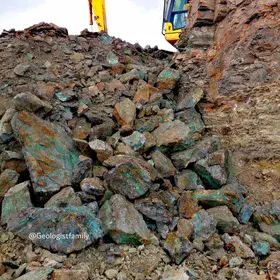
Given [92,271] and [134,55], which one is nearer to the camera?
[92,271]

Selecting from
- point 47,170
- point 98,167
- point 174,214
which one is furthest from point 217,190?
point 47,170

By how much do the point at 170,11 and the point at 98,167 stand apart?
9858 mm

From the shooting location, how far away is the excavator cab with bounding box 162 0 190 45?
1081 centimetres

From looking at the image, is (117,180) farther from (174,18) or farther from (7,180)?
(174,18)

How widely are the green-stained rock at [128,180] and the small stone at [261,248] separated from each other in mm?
1398

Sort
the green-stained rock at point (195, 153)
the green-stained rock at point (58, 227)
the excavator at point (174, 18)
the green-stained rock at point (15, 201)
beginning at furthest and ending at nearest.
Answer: the excavator at point (174, 18), the green-stained rock at point (195, 153), the green-stained rock at point (15, 201), the green-stained rock at point (58, 227)

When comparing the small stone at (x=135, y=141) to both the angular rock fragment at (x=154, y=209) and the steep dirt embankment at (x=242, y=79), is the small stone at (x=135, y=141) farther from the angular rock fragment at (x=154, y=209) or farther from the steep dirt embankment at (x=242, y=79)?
the steep dirt embankment at (x=242, y=79)

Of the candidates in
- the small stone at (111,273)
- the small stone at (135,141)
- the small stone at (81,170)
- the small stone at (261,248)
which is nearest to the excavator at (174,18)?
the small stone at (135,141)

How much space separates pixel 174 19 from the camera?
11.0 metres

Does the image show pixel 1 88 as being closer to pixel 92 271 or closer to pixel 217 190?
pixel 92 271

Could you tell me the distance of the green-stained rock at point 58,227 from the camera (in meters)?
2.47

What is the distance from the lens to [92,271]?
2.31 metres

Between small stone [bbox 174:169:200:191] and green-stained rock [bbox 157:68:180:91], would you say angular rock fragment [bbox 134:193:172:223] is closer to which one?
small stone [bbox 174:169:200:191]

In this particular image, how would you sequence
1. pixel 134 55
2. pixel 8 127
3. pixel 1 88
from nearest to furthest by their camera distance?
pixel 8 127 < pixel 1 88 < pixel 134 55
